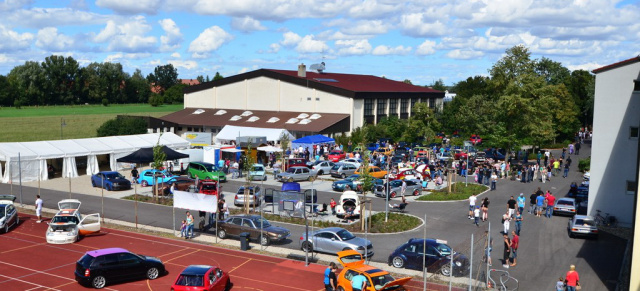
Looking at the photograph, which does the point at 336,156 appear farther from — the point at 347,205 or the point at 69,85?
the point at 69,85

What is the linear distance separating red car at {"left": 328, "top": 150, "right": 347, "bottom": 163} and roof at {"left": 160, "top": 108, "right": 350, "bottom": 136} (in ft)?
31.9

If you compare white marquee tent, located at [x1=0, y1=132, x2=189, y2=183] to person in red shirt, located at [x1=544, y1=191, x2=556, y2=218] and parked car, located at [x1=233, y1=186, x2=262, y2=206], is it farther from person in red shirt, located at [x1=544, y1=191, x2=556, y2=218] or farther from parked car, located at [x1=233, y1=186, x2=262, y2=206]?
person in red shirt, located at [x1=544, y1=191, x2=556, y2=218]

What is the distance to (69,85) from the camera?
5192 inches

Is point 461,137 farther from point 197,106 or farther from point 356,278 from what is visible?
point 356,278

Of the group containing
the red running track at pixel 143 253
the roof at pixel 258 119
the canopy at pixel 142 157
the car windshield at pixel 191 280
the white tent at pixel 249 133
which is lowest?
the red running track at pixel 143 253

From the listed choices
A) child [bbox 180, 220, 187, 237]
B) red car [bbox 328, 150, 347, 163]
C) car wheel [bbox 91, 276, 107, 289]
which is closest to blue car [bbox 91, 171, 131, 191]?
child [bbox 180, 220, 187, 237]

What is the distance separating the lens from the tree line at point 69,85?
123188 millimetres

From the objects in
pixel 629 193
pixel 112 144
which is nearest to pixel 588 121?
pixel 629 193

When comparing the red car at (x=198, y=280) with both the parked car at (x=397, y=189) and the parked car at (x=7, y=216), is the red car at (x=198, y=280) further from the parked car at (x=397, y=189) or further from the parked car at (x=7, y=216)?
the parked car at (x=397, y=189)

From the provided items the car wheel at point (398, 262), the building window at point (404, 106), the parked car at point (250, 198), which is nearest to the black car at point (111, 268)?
the car wheel at point (398, 262)

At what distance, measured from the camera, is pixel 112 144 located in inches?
1897

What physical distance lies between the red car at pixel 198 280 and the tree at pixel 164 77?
581 feet

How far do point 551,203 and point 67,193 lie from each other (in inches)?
1228

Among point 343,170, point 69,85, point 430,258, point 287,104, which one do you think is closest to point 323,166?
point 343,170
